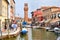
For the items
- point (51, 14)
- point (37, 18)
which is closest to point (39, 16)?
point (37, 18)

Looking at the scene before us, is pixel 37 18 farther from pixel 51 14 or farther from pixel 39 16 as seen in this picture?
pixel 51 14

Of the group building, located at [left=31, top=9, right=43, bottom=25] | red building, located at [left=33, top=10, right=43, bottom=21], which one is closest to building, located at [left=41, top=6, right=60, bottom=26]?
building, located at [left=31, top=9, right=43, bottom=25]

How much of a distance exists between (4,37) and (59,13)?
47.5 meters

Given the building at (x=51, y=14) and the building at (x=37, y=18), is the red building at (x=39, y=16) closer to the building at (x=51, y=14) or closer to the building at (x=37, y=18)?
the building at (x=37, y=18)

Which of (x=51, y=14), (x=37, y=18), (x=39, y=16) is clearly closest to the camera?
(x=51, y=14)

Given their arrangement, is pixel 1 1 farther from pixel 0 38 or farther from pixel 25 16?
pixel 25 16

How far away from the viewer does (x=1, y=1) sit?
3403 centimetres

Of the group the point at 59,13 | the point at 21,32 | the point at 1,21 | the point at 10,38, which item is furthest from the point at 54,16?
the point at 10,38

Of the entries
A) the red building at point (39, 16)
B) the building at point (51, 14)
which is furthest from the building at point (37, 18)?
the building at point (51, 14)

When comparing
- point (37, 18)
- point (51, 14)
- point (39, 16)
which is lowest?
point (37, 18)

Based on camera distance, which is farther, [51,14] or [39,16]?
[39,16]

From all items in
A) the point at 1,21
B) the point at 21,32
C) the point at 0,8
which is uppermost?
Result: the point at 0,8

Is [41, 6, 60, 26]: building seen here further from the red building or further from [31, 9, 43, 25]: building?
the red building

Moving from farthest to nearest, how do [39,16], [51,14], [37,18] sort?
[37,18]
[39,16]
[51,14]
